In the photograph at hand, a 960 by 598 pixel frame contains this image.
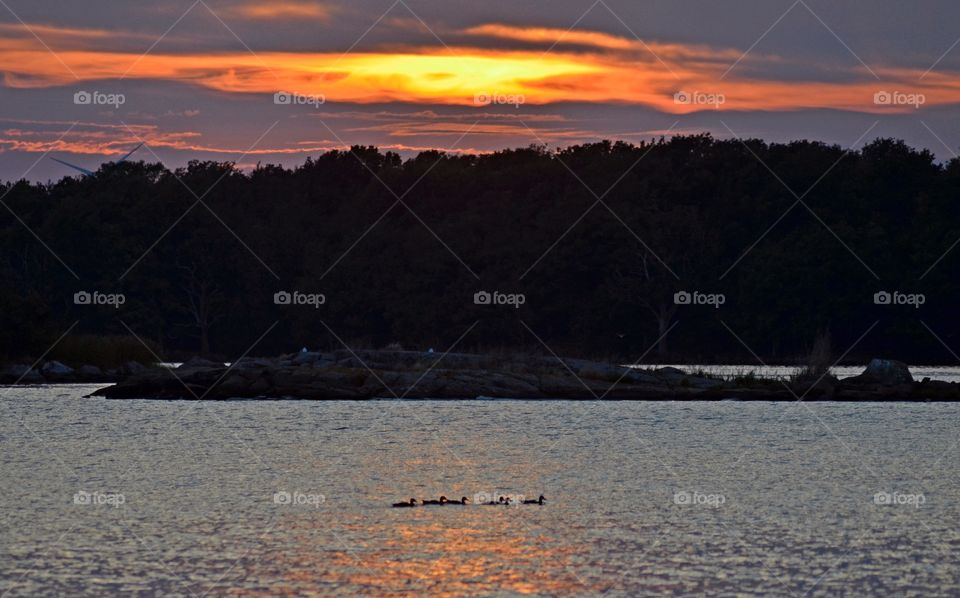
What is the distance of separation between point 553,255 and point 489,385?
55229mm

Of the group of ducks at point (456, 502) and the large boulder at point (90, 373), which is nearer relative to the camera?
the group of ducks at point (456, 502)

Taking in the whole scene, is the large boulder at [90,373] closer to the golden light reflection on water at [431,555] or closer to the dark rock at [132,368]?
the dark rock at [132,368]

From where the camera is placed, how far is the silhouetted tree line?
117438 mm

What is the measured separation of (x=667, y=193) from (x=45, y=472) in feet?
318

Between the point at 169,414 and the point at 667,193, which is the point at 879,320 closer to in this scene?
the point at 667,193

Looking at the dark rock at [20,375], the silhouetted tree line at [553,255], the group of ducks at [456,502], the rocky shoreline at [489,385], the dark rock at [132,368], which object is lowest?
the group of ducks at [456,502]

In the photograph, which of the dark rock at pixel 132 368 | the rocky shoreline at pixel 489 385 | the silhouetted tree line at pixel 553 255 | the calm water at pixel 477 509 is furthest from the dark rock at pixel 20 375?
the calm water at pixel 477 509

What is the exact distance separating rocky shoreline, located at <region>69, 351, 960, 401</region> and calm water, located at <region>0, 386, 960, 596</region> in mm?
15375

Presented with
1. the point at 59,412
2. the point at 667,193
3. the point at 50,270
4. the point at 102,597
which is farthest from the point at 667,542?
the point at 50,270

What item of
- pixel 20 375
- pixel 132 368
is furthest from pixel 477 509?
pixel 20 375

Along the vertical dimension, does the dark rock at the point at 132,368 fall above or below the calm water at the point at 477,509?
above

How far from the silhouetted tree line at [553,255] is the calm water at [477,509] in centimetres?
6377

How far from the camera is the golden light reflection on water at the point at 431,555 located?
842 inches

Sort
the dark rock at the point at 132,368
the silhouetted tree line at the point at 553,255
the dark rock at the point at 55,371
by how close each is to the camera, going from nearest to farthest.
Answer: the dark rock at the point at 55,371 < the dark rock at the point at 132,368 < the silhouetted tree line at the point at 553,255
